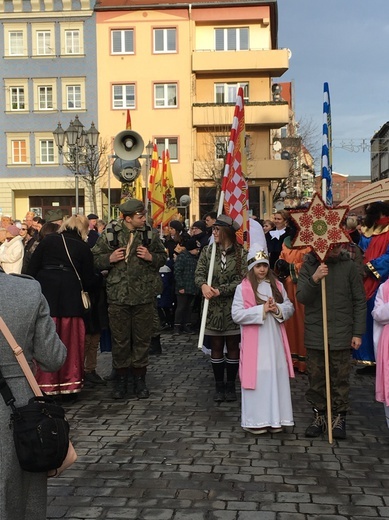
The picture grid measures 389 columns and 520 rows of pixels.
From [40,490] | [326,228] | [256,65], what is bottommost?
[40,490]

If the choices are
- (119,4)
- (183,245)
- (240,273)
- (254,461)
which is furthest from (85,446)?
(119,4)

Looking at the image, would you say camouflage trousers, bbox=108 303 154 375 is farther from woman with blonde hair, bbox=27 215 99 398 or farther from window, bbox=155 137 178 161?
window, bbox=155 137 178 161

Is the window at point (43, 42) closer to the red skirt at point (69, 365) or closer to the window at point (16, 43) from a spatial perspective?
the window at point (16, 43)

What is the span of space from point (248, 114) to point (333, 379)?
32621 millimetres

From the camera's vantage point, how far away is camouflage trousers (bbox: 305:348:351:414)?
19.1 ft

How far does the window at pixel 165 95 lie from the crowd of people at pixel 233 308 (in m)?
30.5

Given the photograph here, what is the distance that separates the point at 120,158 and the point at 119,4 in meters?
28.2

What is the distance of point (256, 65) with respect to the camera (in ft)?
120

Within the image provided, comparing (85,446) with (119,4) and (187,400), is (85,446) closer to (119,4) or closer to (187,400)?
(187,400)

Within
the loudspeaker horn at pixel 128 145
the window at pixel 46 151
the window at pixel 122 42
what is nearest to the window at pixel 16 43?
the window at pixel 46 151

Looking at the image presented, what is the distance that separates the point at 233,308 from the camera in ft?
20.6

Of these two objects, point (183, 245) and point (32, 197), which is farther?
point (32, 197)

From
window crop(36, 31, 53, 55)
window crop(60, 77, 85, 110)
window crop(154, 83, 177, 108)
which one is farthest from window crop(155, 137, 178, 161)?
window crop(36, 31, 53, 55)

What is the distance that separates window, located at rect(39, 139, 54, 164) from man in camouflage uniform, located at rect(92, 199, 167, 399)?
106 ft
